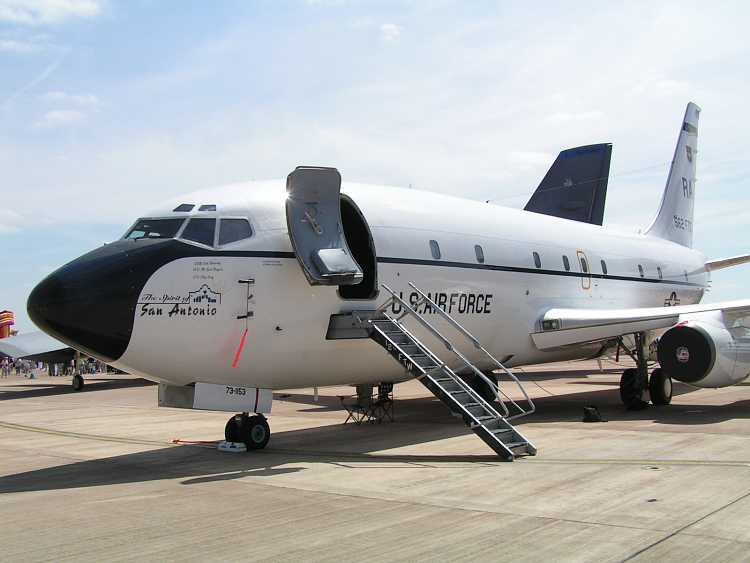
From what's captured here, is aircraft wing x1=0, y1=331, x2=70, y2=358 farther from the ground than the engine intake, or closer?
farther from the ground

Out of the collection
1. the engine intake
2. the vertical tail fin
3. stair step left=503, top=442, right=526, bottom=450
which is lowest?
stair step left=503, top=442, right=526, bottom=450

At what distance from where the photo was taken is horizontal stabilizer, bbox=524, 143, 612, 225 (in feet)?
86.1

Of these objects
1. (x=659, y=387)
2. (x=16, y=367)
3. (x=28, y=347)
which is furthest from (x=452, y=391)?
(x=16, y=367)

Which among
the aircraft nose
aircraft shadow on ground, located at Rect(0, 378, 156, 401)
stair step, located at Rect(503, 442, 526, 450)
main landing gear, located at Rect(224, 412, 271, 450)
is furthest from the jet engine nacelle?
aircraft shadow on ground, located at Rect(0, 378, 156, 401)

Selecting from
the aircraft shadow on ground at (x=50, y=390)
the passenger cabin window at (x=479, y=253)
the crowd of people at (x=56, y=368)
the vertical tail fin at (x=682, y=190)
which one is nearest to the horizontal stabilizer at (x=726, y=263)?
the vertical tail fin at (x=682, y=190)

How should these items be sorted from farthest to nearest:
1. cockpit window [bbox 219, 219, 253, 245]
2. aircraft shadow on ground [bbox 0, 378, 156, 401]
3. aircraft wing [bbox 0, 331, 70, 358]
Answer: aircraft wing [bbox 0, 331, 70, 358] → aircraft shadow on ground [bbox 0, 378, 156, 401] → cockpit window [bbox 219, 219, 253, 245]

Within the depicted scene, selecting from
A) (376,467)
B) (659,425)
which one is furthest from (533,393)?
(376,467)

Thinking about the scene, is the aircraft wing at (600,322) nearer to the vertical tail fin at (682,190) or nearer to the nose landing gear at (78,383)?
the vertical tail fin at (682,190)

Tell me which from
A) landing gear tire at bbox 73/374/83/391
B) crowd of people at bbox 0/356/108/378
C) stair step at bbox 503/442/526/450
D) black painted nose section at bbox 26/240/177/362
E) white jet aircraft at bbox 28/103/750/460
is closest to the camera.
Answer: black painted nose section at bbox 26/240/177/362

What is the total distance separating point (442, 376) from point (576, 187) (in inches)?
628

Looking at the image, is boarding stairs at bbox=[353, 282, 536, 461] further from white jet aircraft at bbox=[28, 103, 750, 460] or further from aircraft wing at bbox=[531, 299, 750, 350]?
aircraft wing at bbox=[531, 299, 750, 350]

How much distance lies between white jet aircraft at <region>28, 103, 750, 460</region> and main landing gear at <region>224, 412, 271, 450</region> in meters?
0.02

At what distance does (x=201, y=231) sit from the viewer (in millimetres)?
11102

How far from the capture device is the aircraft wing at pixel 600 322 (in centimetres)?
1580
